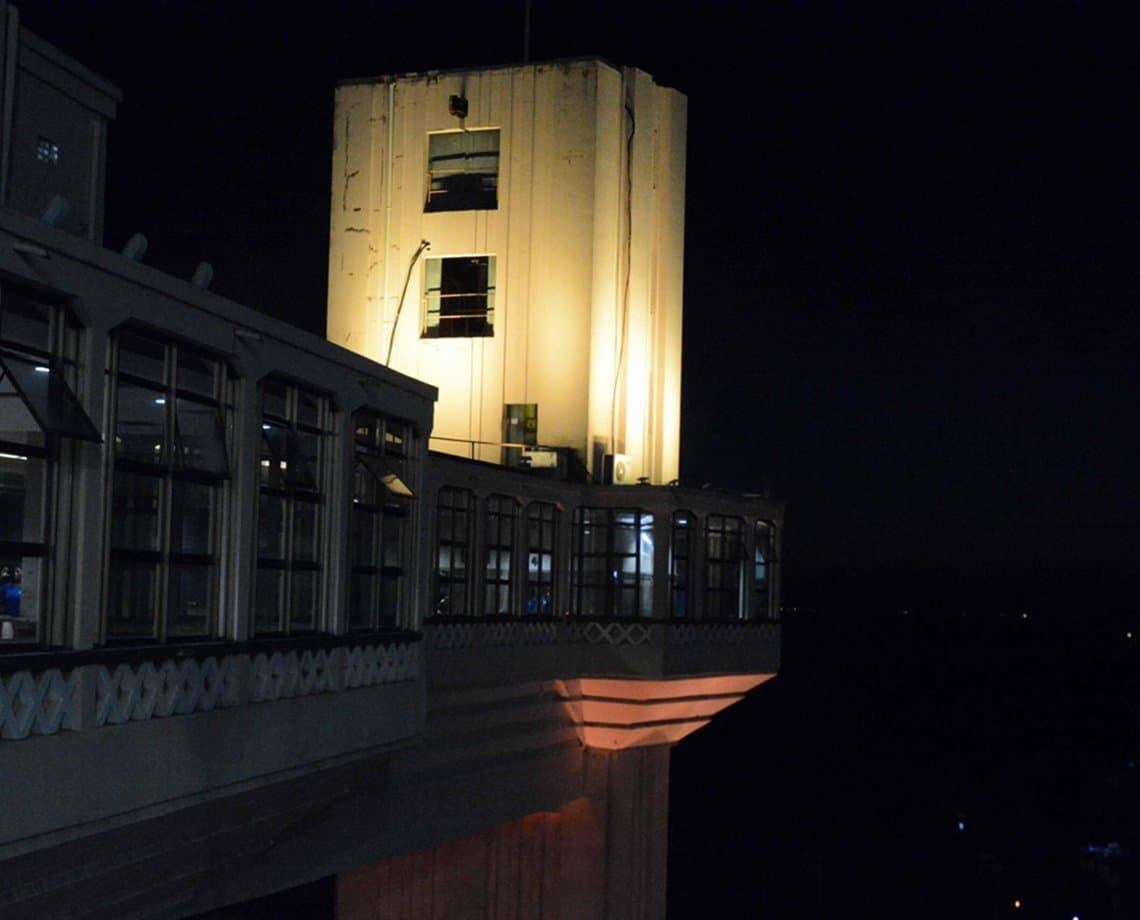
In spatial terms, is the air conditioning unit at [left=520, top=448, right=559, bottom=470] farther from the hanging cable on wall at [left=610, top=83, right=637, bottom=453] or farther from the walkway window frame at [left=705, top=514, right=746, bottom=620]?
the walkway window frame at [left=705, top=514, right=746, bottom=620]

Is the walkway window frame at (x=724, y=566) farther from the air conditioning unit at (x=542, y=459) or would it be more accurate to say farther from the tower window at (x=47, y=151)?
the tower window at (x=47, y=151)

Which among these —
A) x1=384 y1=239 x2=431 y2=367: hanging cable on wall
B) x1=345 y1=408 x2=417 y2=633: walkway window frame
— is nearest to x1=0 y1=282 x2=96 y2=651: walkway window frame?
x1=345 y1=408 x2=417 y2=633: walkway window frame

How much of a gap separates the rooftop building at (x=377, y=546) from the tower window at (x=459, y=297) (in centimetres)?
7

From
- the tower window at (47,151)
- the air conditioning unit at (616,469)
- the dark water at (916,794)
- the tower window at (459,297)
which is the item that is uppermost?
the tower window at (459,297)

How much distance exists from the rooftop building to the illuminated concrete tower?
6cm

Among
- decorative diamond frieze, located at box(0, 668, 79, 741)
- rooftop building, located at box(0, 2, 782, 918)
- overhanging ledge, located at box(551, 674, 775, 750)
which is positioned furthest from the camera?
overhanging ledge, located at box(551, 674, 775, 750)

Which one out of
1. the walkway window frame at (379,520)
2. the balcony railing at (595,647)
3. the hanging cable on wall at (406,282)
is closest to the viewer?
the walkway window frame at (379,520)

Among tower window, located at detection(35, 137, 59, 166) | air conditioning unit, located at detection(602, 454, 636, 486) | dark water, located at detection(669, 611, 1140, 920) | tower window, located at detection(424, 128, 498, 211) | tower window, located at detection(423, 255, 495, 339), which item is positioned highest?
tower window, located at detection(424, 128, 498, 211)

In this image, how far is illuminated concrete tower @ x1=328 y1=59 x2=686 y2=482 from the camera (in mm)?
28078

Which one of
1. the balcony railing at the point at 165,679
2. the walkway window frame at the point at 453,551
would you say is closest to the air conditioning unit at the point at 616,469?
the walkway window frame at the point at 453,551

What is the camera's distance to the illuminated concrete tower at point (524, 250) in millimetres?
28078

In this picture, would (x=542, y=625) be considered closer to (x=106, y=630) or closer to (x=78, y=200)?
(x=78, y=200)

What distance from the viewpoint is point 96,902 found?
11797 millimetres

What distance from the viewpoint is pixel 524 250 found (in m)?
28.4
